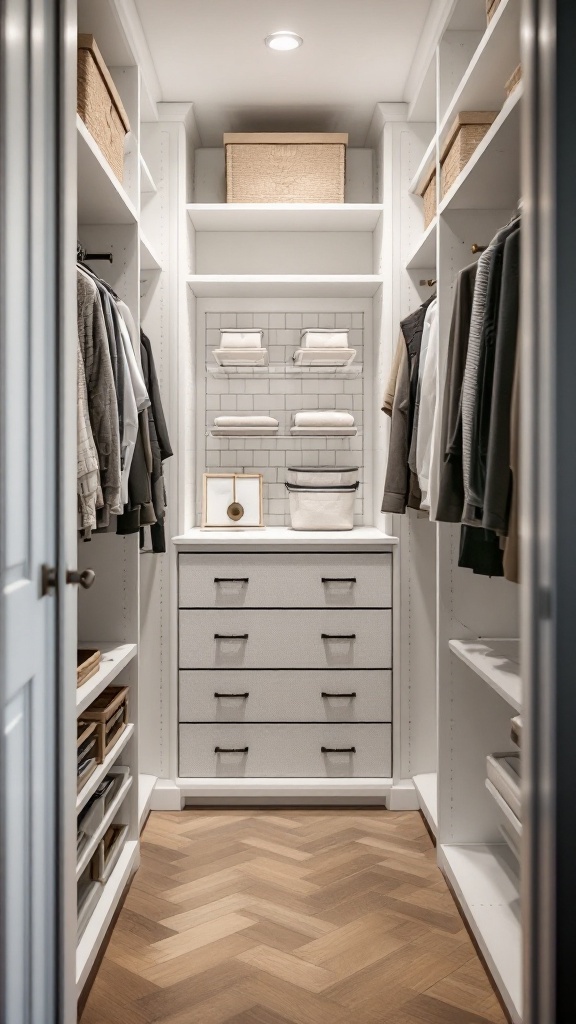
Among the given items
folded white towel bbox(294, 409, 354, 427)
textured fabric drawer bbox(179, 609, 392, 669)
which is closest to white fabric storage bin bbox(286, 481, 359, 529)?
folded white towel bbox(294, 409, 354, 427)

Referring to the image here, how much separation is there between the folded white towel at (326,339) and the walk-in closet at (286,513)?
14mm

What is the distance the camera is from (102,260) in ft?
8.13

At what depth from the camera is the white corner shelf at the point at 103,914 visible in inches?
72.0

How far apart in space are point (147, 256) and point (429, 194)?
107 cm

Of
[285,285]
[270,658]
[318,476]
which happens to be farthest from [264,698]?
[285,285]

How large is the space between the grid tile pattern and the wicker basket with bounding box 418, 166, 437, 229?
2.16ft

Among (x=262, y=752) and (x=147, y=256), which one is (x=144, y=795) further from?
(x=147, y=256)

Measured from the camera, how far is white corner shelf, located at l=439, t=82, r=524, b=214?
5.89ft

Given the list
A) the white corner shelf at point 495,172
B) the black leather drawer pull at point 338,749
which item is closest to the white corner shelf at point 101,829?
the black leather drawer pull at point 338,749

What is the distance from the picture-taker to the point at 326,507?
327 centimetres

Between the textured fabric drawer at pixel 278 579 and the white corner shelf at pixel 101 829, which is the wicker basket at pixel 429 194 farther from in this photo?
the white corner shelf at pixel 101 829

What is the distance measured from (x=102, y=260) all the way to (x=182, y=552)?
1.11 m
